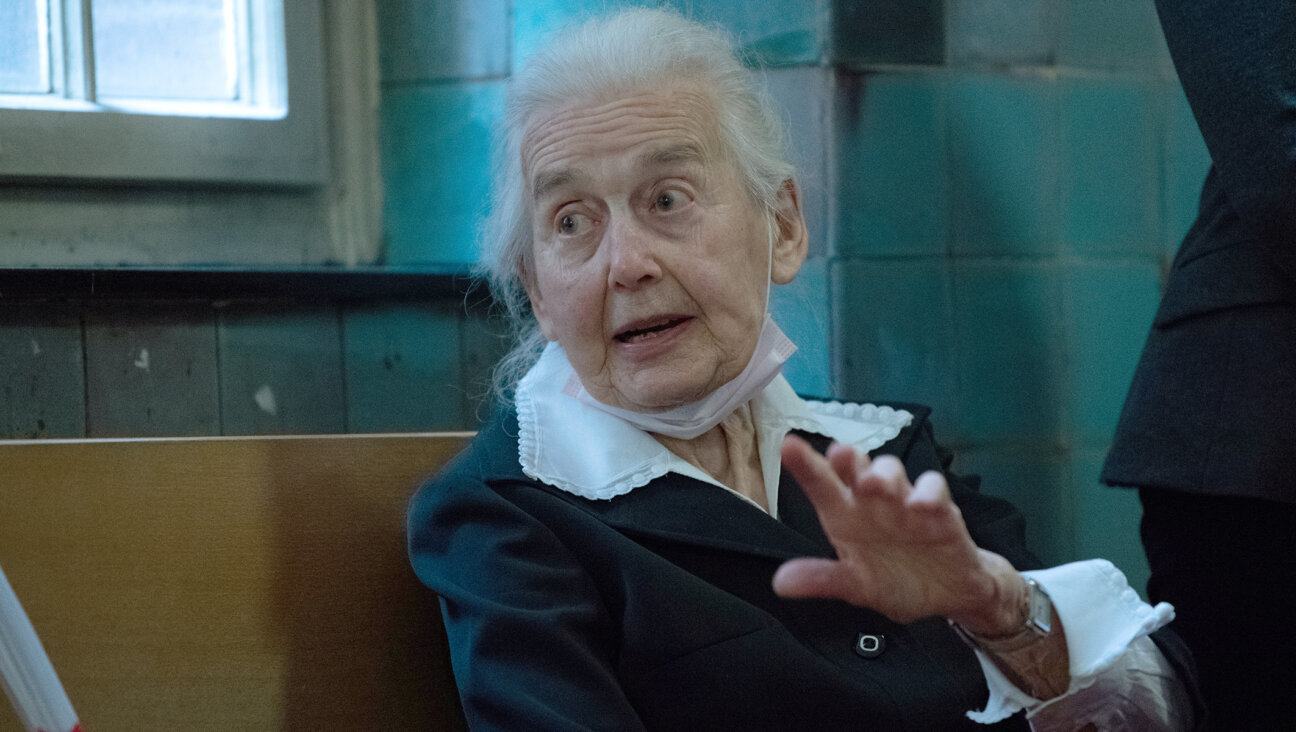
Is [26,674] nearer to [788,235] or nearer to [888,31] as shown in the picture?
[788,235]

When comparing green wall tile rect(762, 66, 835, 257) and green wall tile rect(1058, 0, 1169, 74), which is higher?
green wall tile rect(1058, 0, 1169, 74)

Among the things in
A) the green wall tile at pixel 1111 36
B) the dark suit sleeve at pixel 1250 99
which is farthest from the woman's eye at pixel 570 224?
the green wall tile at pixel 1111 36

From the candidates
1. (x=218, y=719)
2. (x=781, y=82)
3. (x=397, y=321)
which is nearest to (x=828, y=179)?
(x=781, y=82)

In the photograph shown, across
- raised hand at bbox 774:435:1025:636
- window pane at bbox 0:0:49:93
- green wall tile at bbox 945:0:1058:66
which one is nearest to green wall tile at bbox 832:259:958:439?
green wall tile at bbox 945:0:1058:66

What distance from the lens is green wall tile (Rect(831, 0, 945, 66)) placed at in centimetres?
186

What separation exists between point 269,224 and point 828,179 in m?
0.99

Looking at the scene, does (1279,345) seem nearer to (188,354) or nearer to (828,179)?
(828,179)

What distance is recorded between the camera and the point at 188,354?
1846 millimetres

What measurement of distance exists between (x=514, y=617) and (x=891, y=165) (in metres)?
1.19

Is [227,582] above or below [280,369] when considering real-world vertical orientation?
below

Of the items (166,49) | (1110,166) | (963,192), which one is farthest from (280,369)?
(1110,166)

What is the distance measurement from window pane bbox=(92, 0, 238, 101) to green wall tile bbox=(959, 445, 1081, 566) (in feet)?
5.00

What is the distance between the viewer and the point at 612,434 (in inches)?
51.2

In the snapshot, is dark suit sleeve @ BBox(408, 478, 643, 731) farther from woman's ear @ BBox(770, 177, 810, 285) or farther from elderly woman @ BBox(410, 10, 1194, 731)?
woman's ear @ BBox(770, 177, 810, 285)
